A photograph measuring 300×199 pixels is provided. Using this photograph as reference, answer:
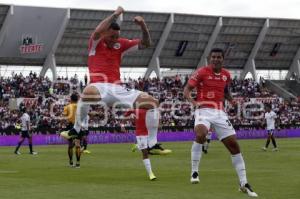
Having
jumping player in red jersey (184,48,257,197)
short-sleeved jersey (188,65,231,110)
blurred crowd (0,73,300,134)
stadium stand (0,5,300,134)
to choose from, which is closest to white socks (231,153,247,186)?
jumping player in red jersey (184,48,257,197)

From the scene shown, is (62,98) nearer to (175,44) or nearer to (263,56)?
(175,44)

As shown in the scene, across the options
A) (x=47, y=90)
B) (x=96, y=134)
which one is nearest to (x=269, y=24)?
(x=47, y=90)

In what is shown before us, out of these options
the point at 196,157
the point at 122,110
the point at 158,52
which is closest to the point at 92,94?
the point at 196,157

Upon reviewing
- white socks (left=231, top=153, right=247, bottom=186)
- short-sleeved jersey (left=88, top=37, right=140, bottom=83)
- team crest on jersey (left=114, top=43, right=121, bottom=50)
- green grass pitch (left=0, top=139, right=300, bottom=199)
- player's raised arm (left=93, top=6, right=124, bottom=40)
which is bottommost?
green grass pitch (left=0, top=139, right=300, bottom=199)

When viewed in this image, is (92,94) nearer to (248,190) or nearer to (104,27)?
(104,27)

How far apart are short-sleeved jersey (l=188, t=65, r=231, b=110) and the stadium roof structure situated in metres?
51.0

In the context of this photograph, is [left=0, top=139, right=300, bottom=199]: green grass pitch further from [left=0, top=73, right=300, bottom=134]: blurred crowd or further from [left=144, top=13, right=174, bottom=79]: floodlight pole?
[left=144, top=13, right=174, bottom=79]: floodlight pole

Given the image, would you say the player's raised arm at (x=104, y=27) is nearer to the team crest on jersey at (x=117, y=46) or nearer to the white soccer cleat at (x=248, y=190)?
the team crest on jersey at (x=117, y=46)

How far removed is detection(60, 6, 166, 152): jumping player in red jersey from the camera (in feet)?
47.4

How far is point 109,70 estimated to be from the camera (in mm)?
14703

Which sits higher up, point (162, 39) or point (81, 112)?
point (162, 39)

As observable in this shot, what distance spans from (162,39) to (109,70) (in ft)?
196

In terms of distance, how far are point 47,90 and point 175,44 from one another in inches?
782

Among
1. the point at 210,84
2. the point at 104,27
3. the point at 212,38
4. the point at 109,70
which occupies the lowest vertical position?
the point at 210,84
